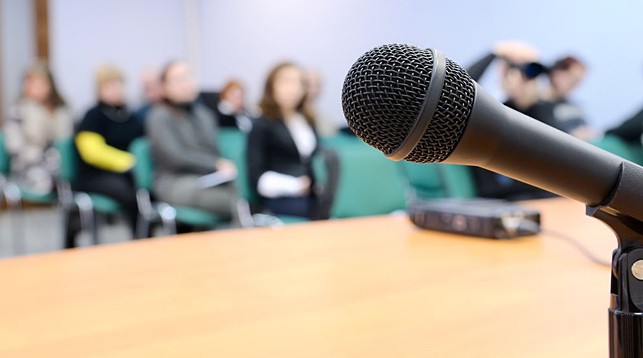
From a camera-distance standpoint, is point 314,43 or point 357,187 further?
point 314,43

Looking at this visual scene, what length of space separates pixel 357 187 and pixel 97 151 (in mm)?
2051

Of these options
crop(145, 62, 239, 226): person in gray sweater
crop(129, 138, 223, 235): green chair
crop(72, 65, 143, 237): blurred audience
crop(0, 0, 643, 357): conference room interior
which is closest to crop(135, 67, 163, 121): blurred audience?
crop(0, 0, 643, 357): conference room interior

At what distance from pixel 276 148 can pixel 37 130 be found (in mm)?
2733

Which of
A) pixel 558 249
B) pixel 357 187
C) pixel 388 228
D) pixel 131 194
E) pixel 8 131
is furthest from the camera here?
pixel 8 131

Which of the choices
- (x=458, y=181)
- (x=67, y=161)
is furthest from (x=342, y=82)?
(x=67, y=161)

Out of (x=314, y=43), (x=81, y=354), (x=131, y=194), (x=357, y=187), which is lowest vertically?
(x=131, y=194)

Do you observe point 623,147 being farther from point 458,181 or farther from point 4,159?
point 4,159

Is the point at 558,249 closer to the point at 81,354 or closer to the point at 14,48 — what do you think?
the point at 81,354

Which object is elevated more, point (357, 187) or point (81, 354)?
point (81, 354)

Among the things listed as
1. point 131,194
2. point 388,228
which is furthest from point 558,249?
point 131,194

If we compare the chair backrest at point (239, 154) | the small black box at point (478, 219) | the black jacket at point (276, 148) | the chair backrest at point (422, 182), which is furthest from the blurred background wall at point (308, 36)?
the small black box at point (478, 219)

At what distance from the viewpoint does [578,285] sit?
0.97 m

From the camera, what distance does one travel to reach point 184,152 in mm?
3555

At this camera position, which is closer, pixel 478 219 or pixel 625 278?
pixel 625 278
